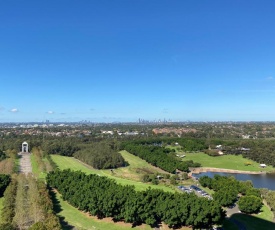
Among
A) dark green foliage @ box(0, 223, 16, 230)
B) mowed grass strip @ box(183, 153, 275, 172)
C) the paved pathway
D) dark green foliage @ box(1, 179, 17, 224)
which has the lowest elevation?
mowed grass strip @ box(183, 153, 275, 172)

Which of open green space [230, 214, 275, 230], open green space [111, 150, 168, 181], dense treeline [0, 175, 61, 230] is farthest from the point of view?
open green space [111, 150, 168, 181]

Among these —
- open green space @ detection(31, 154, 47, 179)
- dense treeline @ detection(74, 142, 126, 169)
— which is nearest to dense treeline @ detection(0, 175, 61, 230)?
open green space @ detection(31, 154, 47, 179)

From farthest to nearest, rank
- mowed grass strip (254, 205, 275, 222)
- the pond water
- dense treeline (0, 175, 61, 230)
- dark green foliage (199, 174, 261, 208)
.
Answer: the pond water, dark green foliage (199, 174, 261, 208), mowed grass strip (254, 205, 275, 222), dense treeline (0, 175, 61, 230)

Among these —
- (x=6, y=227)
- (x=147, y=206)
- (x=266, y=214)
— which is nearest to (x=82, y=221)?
(x=147, y=206)

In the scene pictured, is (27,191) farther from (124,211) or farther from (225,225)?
(225,225)

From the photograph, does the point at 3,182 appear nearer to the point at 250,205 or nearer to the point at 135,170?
the point at 135,170

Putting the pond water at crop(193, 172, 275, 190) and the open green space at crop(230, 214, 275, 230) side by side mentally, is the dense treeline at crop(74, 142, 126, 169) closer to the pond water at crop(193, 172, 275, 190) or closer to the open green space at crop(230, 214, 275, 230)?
the pond water at crop(193, 172, 275, 190)
